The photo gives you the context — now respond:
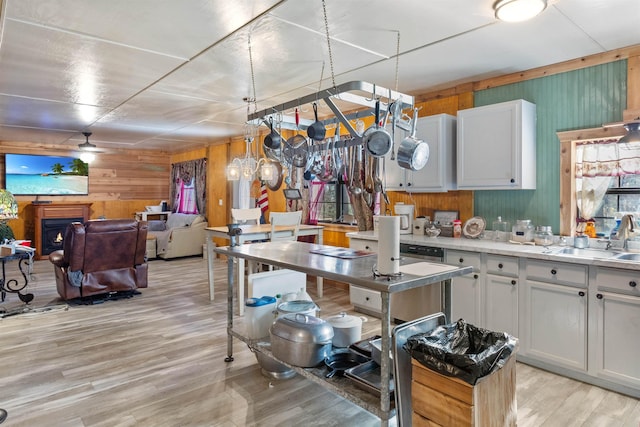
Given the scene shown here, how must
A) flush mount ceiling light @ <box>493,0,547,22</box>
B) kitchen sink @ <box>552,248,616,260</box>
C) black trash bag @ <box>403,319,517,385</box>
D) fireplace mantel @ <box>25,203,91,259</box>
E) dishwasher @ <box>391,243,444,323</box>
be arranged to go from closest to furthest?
black trash bag @ <box>403,319,517,385</box>, flush mount ceiling light @ <box>493,0,547,22</box>, kitchen sink @ <box>552,248,616,260</box>, dishwasher @ <box>391,243,444,323</box>, fireplace mantel @ <box>25,203,91,259</box>

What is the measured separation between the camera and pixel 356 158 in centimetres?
500

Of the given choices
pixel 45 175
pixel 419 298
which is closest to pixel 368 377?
pixel 419 298

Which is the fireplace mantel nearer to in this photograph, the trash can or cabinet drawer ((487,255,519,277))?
cabinet drawer ((487,255,519,277))

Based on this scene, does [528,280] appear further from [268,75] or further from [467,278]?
[268,75]

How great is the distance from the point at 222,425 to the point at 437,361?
4.36 feet

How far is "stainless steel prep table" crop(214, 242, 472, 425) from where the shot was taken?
181 centimetres

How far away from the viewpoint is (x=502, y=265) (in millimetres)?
3150

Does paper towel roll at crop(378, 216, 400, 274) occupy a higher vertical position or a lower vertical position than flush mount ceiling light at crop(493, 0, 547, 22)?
lower

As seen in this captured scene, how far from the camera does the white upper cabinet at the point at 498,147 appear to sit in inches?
133

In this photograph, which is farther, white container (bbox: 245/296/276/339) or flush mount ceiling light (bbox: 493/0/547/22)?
white container (bbox: 245/296/276/339)

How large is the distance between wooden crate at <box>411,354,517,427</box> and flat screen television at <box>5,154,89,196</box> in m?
9.23

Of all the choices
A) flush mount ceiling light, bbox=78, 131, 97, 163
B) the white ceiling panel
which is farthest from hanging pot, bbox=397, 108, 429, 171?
flush mount ceiling light, bbox=78, 131, 97, 163

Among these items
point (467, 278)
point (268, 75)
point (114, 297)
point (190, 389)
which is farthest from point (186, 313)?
point (467, 278)

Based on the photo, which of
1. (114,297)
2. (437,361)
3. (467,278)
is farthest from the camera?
(114,297)
